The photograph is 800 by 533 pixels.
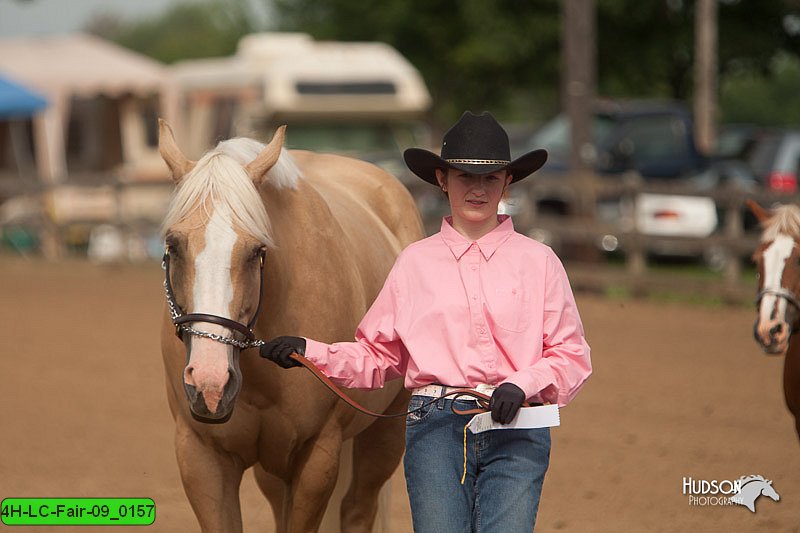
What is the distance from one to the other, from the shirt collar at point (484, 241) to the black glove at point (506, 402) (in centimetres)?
46

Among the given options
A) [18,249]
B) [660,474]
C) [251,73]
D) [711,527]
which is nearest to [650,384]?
[660,474]

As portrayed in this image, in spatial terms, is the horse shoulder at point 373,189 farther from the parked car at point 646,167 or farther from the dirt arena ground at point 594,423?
the parked car at point 646,167

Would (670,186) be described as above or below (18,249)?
above

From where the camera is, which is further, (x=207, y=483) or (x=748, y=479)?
(x=748, y=479)

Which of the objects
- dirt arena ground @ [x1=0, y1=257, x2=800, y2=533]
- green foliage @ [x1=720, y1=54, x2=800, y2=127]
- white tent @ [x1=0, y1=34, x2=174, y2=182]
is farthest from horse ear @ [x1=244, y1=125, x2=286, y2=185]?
green foliage @ [x1=720, y1=54, x2=800, y2=127]

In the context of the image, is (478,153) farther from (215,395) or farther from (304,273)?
(215,395)

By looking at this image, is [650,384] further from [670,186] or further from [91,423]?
[670,186]

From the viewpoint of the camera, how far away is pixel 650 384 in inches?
394

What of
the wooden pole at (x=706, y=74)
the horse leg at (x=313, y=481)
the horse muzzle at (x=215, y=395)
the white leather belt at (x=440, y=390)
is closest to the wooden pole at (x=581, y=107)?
the wooden pole at (x=706, y=74)

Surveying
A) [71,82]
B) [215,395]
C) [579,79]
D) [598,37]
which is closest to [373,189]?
[215,395]

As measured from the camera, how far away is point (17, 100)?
21844 mm

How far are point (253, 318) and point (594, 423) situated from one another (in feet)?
16.4

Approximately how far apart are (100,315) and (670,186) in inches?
267

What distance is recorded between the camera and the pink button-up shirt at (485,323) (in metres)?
3.78
